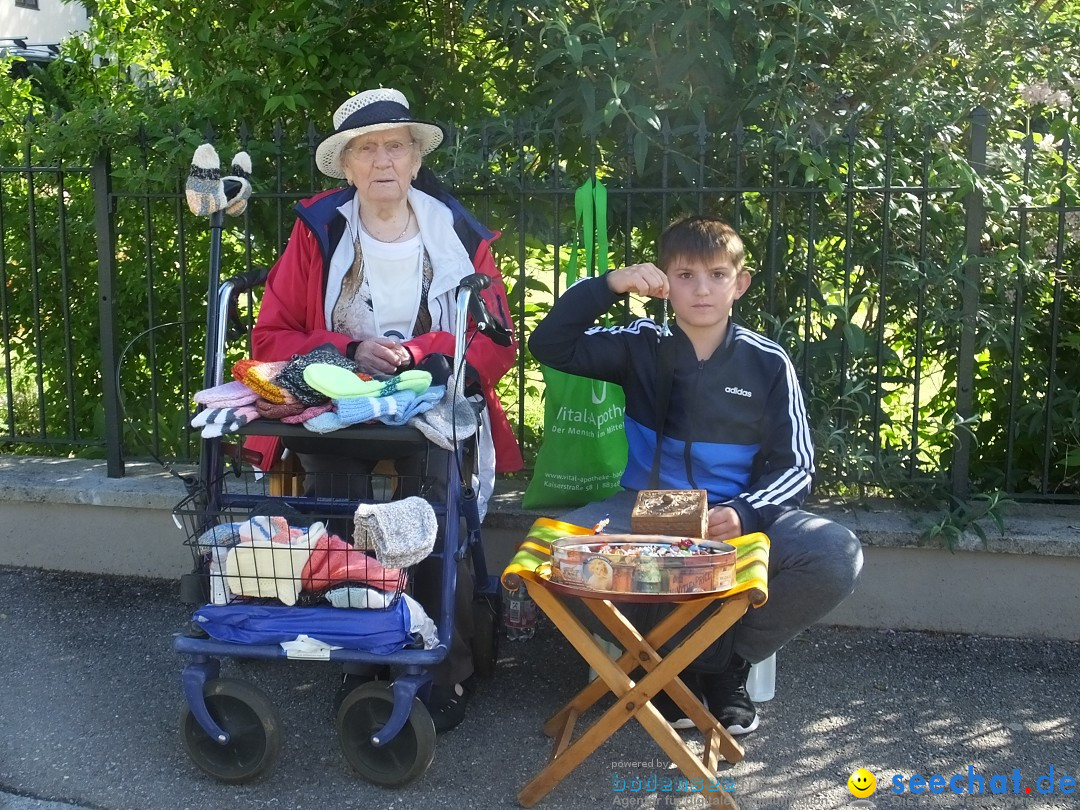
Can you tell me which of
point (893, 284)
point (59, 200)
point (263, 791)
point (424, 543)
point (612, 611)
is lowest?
point (263, 791)

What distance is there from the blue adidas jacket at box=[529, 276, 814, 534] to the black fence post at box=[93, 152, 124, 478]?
206 cm

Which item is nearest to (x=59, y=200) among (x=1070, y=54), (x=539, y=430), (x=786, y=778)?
(x=539, y=430)

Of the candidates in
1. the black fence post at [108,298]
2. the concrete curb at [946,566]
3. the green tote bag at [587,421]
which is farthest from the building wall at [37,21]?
the green tote bag at [587,421]

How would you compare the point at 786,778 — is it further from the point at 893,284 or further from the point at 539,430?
the point at 539,430

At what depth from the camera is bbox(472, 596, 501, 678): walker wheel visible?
3.58 metres

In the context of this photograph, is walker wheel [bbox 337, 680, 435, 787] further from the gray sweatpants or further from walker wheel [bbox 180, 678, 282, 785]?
the gray sweatpants

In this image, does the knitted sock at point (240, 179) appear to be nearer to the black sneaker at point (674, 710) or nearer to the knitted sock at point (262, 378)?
the knitted sock at point (262, 378)

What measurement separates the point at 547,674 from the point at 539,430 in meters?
1.58

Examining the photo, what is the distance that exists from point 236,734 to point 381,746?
389 millimetres

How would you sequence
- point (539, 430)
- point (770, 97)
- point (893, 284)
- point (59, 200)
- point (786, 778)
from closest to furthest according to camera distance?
point (786, 778) < point (770, 97) < point (893, 284) < point (59, 200) < point (539, 430)

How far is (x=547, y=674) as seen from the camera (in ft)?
12.5

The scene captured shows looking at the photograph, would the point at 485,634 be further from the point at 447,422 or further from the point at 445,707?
the point at 447,422

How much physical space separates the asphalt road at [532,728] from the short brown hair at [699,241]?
4.53 ft
